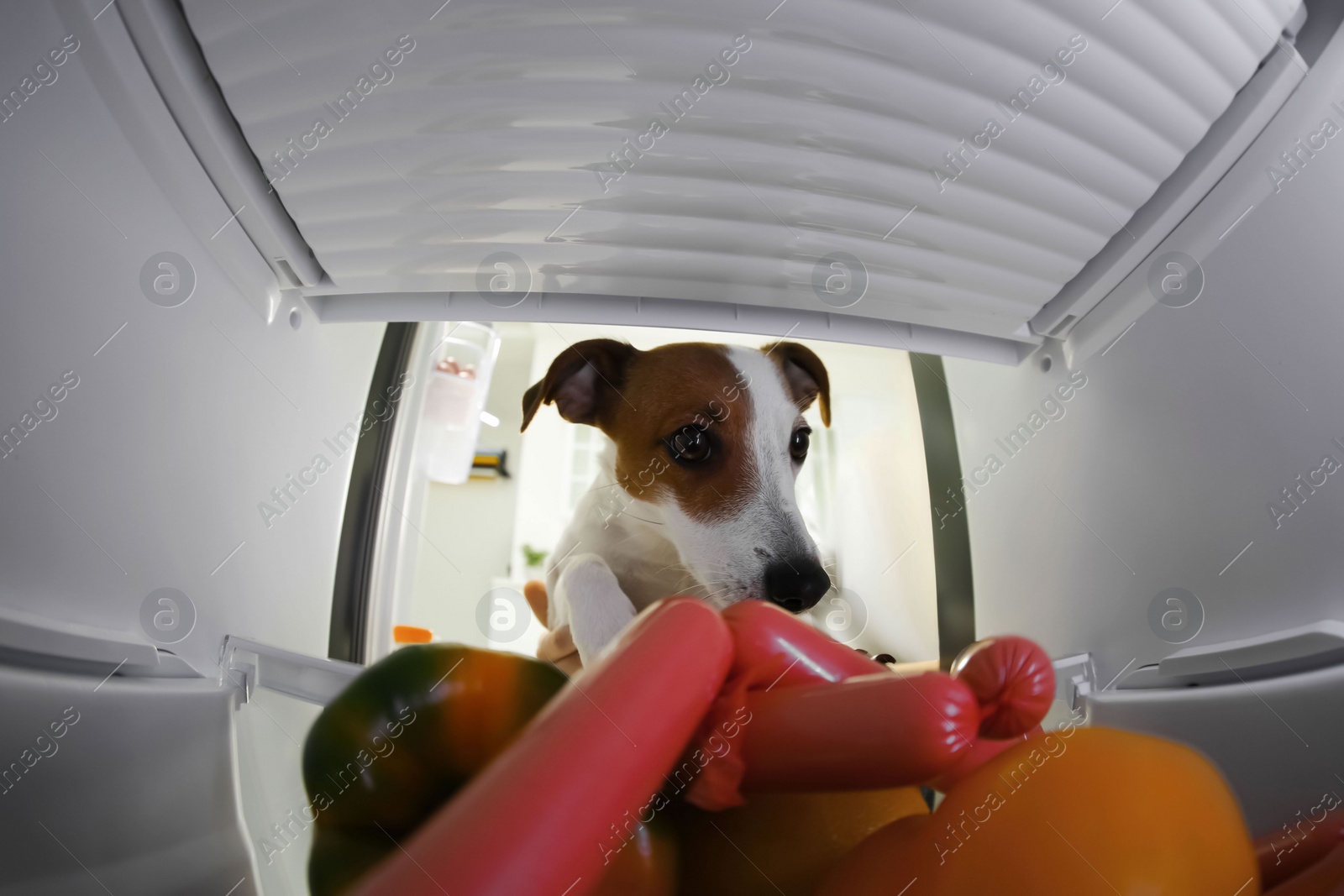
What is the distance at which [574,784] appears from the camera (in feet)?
0.57

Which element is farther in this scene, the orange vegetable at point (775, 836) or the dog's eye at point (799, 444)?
the dog's eye at point (799, 444)

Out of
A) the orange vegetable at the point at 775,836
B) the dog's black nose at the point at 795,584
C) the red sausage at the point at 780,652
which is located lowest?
the orange vegetable at the point at 775,836

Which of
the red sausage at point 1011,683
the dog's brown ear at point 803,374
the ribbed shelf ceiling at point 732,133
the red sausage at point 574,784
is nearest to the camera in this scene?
the red sausage at point 574,784

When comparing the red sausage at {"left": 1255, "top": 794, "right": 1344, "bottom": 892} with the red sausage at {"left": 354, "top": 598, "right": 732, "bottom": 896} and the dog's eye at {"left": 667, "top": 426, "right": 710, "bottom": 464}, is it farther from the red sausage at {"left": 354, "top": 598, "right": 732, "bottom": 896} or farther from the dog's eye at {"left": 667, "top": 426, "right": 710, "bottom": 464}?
the dog's eye at {"left": 667, "top": 426, "right": 710, "bottom": 464}

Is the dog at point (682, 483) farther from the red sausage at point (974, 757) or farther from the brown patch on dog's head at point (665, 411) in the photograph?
the red sausage at point (974, 757)

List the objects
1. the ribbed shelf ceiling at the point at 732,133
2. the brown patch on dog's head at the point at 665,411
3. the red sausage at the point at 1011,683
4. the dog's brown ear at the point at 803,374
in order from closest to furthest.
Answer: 1. the red sausage at the point at 1011,683
2. the ribbed shelf ceiling at the point at 732,133
3. the brown patch on dog's head at the point at 665,411
4. the dog's brown ear at the point at 803,374

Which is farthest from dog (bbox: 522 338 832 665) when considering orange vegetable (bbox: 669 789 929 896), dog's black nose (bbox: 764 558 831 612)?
orange vegetable (bbox: 669 789 929 896)

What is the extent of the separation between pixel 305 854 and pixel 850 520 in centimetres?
59

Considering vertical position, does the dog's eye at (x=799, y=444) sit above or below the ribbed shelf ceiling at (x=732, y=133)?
below

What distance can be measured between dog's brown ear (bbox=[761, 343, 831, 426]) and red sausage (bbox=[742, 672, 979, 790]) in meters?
0.51

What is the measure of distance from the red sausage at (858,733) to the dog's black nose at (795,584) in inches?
9.6

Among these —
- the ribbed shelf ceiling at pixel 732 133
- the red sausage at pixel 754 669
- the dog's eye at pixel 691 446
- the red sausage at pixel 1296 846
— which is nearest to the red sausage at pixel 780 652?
the red sausage at pixel 754 669

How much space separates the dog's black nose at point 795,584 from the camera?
498mm

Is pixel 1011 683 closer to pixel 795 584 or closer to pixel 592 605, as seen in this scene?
pixel 795 584
